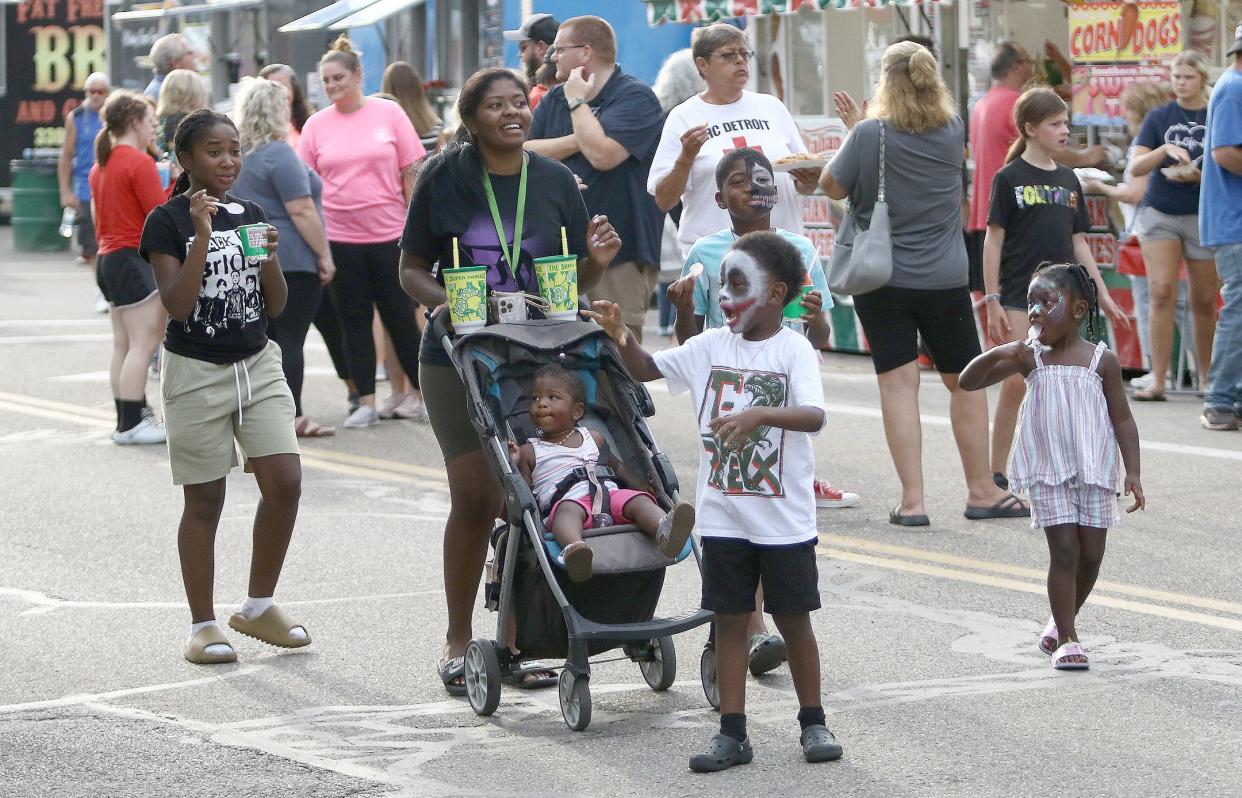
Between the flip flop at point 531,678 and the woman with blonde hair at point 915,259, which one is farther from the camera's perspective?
the woman with blonde hair at point 915,259

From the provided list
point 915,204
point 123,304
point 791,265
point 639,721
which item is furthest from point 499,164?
point 123,304

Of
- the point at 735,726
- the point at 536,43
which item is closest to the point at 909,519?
the point at 735,726

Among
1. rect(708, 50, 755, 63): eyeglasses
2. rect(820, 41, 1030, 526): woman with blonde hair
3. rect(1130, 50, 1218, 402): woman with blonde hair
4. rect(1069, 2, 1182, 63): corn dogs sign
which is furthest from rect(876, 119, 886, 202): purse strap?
rect(1069, 2, 1182, 63): corn dogs sign

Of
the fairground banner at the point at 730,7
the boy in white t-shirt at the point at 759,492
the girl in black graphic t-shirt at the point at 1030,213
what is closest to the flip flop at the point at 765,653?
the boy in white t-shirt at the point at 759,492

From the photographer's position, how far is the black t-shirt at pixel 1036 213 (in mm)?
9117

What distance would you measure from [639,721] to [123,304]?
6.53m

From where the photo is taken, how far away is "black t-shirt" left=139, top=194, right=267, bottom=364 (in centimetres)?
668

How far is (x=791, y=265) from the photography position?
546cm

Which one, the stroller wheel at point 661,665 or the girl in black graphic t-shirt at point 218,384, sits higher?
the girl in black graphic t-shirt at point 218,384

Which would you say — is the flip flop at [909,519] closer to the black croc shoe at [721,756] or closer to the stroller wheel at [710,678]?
the stroller wheel at [710,678]

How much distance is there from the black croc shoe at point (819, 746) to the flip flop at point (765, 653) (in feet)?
2.90

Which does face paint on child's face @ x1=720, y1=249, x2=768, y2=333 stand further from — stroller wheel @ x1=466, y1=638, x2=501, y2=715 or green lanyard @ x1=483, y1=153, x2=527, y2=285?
stroller wheel @ x1=466, y1=638, x2=501, y2=715

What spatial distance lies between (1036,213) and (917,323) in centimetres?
82

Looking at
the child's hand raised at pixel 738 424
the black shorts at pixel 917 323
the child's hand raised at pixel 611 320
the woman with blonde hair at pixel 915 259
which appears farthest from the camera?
the black shorts at pixel 917 323
